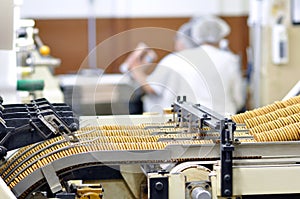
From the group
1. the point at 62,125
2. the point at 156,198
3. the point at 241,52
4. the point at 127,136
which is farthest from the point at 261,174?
the point at 241,52

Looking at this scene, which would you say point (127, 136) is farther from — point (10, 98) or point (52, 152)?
point (10, 98)

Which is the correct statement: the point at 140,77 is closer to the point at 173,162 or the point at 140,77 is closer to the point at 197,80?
the point at 197,80

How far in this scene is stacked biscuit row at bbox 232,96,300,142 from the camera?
1.47 m

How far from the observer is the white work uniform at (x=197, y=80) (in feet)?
5.66

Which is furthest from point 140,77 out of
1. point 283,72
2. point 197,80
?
point 283,72

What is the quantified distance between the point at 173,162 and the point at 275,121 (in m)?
0.27

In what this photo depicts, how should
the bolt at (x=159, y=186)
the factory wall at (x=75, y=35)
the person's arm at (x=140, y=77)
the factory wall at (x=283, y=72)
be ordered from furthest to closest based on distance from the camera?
1. the factory wall at (x=75, y=35)
2. the factory wall at (x=283, y=72)
3. the person's arm at (x=140, y=77)
4. the bolt at (x=159, y=186)

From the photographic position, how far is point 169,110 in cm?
200

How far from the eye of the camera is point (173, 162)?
1470mm

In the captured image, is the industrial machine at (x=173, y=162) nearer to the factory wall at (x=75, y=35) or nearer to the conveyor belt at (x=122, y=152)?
the conveyor belt at (x=122, y=152)

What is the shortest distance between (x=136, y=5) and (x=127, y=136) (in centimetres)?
556

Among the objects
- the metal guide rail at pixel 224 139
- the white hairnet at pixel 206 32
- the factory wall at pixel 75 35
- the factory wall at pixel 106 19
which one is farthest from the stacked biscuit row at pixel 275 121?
the factory wall at pixel 75 35

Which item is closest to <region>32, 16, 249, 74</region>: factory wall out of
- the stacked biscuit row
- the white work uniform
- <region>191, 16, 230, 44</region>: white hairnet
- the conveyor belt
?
the white work uniform

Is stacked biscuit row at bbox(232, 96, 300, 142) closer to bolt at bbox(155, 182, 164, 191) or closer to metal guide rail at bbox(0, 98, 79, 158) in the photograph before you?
bolt at bbox(155, 182, 164, 191)
